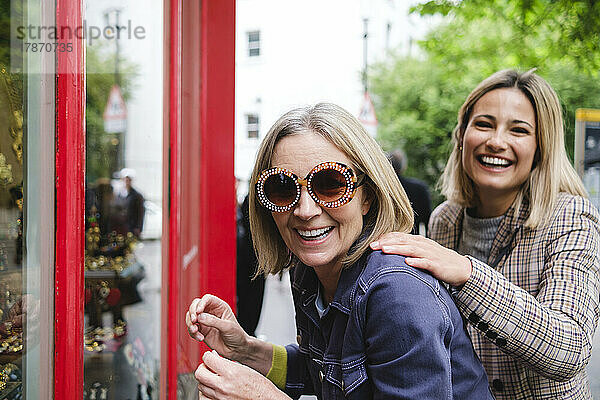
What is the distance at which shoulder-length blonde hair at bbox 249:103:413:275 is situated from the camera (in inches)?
61.7

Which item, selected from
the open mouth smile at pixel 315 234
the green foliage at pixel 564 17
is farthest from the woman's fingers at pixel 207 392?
the green foliage at pixel 564 17

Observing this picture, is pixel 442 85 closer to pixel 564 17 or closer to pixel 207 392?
pixel 564 17

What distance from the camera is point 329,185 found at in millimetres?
1522

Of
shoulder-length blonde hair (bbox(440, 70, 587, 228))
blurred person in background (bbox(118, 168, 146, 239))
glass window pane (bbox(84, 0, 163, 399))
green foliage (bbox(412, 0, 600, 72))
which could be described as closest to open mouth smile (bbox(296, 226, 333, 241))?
glass window pane (bbox(84, 0, 163, 399))

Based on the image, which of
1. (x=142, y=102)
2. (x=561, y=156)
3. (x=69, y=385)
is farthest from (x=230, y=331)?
(x=142, y=102)

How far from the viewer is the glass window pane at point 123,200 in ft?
6.95

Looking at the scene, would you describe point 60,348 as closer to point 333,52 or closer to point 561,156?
point 561,156

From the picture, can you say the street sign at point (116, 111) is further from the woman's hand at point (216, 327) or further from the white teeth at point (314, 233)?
the white teeth at point (314, 233)

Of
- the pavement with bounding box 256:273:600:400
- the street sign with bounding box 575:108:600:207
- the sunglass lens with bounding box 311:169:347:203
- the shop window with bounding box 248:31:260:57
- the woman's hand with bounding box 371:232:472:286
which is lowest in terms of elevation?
the pavement with bounding box 256:273:600:400

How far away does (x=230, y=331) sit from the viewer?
5.97 feet

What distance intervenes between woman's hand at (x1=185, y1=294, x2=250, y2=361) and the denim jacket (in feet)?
0.85

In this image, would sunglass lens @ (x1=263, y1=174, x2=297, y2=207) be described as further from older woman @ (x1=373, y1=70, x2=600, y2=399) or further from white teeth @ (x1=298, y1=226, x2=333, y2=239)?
older woman @ (x1=373, y1=70, x2=600, y2=399)

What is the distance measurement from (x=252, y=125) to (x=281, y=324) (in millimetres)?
10686

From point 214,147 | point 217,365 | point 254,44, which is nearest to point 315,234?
point 217,365
